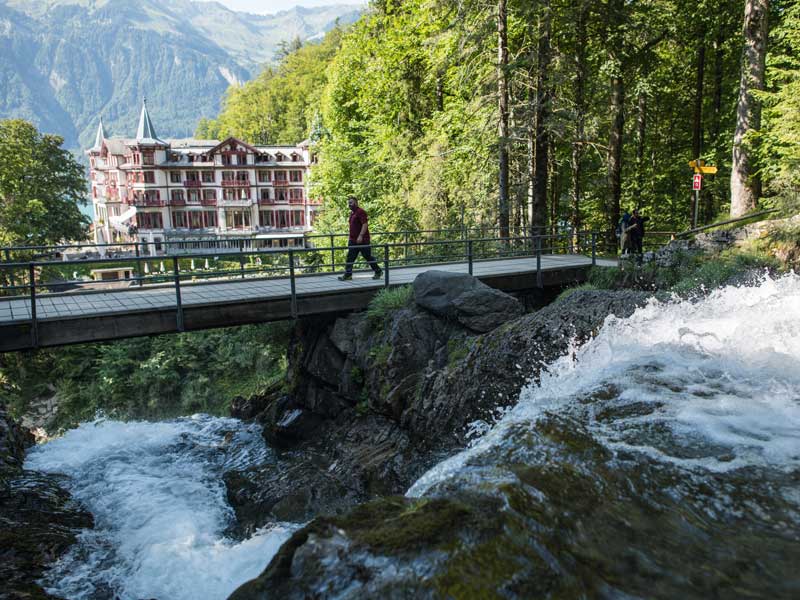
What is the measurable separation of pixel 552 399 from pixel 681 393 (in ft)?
3.95

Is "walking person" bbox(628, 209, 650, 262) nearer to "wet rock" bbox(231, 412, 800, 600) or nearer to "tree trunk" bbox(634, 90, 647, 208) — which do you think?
"tree trunk" bbox(634, 90, 647, 208)

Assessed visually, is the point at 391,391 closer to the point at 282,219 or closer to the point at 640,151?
the point at 640,151

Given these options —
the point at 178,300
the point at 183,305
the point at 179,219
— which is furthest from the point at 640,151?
the point at 179,219

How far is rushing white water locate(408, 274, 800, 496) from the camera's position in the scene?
456 cm

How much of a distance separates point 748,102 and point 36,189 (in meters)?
44.2

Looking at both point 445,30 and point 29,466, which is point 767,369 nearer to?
point 29,466

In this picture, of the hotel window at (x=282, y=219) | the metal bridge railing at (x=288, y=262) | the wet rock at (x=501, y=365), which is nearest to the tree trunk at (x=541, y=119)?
the metal bridge railing at (x=288, y=262)

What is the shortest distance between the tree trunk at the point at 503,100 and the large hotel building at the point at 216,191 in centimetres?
5548

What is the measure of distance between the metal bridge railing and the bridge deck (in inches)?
5.6

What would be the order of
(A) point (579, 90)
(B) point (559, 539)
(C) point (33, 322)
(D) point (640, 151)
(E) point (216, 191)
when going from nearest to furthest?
(B) point (559, 539) < (C) point (33, 322) < (A) point (579, 90) < (D) point (640, 151) < (E) point (216, 191)

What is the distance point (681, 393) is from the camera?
564 centimetres

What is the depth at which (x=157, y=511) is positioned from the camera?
31.4ft

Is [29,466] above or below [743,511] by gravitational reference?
below

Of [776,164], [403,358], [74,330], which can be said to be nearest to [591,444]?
[403,358]
